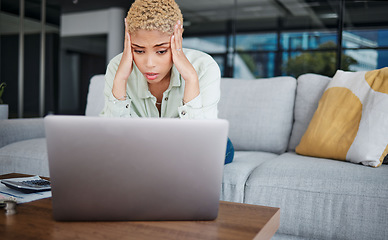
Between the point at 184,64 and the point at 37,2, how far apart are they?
226 inches

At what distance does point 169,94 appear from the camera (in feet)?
5.14

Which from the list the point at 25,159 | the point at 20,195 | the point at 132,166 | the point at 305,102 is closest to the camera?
the point at 132,166

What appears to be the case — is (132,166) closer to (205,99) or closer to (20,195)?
(20,195)

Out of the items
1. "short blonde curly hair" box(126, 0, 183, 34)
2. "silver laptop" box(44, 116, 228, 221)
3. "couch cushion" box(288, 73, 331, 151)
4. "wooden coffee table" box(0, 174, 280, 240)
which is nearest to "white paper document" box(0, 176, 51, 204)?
"wooden coffee table" box(0, 174, 280, 240)

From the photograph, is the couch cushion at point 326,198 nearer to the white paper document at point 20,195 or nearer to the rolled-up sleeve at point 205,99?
the rolled-up sleeve at point 205,99

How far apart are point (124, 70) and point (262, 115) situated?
1046mm

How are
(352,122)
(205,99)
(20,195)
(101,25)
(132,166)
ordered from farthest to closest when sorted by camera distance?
(101,25), (352,122), (205,99), (20,195), (132,166)

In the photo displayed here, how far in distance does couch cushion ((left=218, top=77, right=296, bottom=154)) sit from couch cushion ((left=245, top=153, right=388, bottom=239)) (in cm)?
58

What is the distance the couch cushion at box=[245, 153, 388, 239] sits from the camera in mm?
1282

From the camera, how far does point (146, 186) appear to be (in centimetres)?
69

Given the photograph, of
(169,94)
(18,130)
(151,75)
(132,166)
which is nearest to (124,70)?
(151,75)

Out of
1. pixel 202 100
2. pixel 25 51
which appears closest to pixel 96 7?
pixel 25 51

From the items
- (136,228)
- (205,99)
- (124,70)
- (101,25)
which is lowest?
(136,228)

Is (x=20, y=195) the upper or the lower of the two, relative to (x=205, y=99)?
lower
